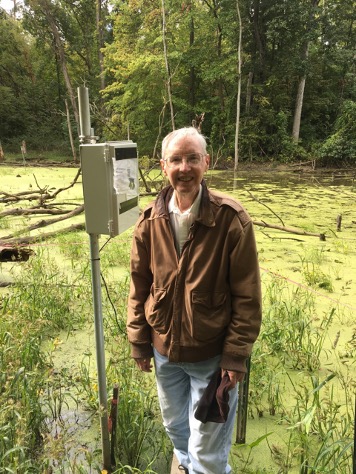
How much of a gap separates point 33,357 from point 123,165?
4.25ft

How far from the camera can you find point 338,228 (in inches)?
223

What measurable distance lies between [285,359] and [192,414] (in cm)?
118

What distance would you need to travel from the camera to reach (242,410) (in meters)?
1.69

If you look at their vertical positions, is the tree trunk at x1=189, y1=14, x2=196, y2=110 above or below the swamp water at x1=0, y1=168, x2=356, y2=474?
above

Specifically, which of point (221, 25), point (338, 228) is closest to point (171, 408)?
point (338, 228)

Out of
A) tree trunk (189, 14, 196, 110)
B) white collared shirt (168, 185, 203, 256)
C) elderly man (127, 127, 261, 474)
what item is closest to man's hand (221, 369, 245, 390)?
elderly man (127, 127, 261, 474)

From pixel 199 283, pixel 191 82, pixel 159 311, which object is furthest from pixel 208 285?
pixel 191 82

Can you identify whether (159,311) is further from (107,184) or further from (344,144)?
(344,144)

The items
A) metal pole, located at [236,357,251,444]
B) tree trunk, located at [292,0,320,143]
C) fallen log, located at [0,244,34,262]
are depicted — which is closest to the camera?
metal pole, located at [236,357,251,444]

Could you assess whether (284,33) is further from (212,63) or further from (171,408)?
(171,408)

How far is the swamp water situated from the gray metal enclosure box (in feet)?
2.43

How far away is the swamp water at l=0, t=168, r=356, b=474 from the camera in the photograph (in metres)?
1.67

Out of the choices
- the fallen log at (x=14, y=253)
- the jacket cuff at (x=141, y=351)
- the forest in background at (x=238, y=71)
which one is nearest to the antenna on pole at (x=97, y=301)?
the jacket cuff at (x=141, y=351)

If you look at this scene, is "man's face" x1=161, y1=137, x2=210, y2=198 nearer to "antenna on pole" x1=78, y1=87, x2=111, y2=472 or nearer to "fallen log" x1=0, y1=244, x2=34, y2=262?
"antenna on pole" x1=78, y1=87, x2=111, y2=472
